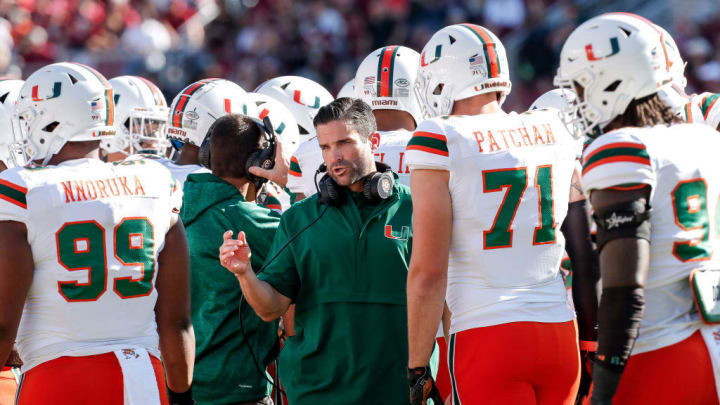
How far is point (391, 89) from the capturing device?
17.4 feet

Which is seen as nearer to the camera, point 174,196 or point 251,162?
point 174,196

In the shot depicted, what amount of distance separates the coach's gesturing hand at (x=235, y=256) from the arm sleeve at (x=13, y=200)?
67 centimetres

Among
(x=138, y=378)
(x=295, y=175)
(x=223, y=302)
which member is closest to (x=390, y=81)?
(x=295, y=175)

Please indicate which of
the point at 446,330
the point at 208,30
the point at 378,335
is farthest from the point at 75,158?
the point at 208,30

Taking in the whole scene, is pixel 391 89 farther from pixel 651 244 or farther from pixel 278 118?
pixel 651 244

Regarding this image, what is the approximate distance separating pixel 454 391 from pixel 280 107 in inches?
139

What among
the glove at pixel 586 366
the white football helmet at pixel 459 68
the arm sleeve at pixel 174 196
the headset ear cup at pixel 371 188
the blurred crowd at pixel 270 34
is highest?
the blurred crowd at pixel 270 34

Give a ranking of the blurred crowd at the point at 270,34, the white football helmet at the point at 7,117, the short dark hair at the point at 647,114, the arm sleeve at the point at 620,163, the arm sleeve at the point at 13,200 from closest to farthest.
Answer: the arm sleeve at the point at 620,163, the short dark hair at the point at 647,114, the arm sleeve at the point at 13,200, the white football helmet at the point at 7,117, the blurred crowd at the point at 270,34

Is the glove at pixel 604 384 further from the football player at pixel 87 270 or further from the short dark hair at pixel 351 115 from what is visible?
the football player at pixel 87 270

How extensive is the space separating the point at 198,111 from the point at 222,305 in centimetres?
171

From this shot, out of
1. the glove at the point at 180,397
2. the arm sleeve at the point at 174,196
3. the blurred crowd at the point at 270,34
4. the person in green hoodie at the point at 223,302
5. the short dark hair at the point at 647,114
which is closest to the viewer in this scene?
the short dark hair at the point at 647,114

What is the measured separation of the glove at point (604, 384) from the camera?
111 inches

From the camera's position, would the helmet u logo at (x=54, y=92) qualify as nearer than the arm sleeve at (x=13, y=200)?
No

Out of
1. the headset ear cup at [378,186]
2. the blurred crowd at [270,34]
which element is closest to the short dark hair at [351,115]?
the headset ear cup at [378,186]
